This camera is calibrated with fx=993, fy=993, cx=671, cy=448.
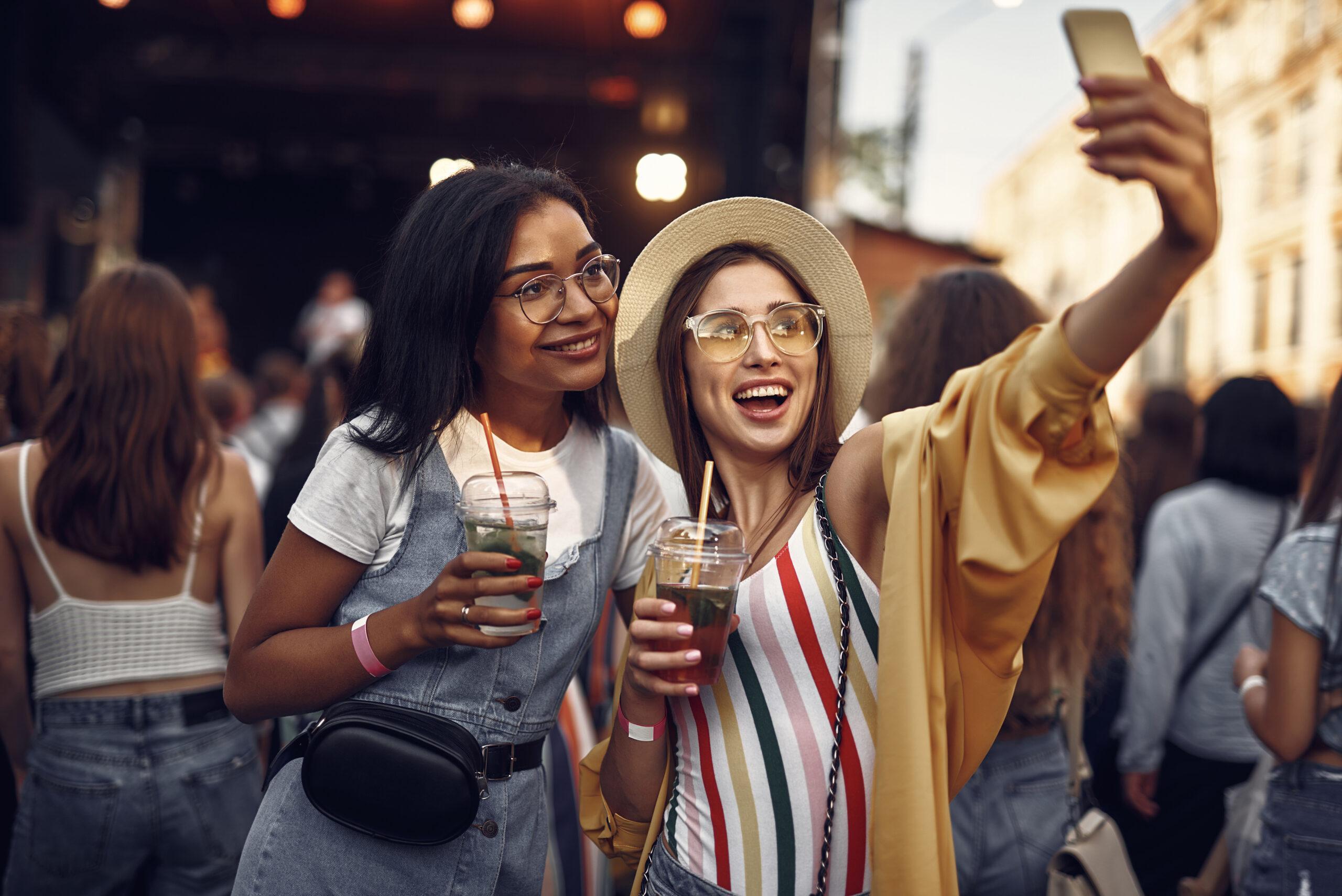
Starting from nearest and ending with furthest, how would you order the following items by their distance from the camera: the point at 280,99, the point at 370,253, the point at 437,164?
the point at 437,164
the point at 280,99
the point at 370,253

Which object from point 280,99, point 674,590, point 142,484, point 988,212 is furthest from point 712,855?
point 988,212

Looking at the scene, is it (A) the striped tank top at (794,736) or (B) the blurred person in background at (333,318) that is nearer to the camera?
(A) the striped tank top at (794,736)

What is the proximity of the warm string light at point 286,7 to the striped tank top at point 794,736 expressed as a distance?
834cm

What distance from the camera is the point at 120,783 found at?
8.32 ft

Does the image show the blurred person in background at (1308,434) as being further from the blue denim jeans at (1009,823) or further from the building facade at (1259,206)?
the building facade at (1259,206)

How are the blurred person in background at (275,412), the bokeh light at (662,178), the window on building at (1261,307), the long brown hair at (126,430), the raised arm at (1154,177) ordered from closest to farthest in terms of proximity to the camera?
the raised arm at (1154,177)
the long brown hair at (126,430)
the blurred person in background at (275,412)
the bokeh light at (662,178)
the window on building at (1261,307)

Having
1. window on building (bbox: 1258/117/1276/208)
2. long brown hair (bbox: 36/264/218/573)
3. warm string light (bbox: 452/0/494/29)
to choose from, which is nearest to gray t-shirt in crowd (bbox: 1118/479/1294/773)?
long brown hair (bbox: 36/264/218/573)

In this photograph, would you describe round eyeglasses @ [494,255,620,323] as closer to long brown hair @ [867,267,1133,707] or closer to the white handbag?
long brown hair @ [867,267,1133,707]

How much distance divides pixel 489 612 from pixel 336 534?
39cm

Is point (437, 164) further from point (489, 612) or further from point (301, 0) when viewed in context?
point (489, 612)

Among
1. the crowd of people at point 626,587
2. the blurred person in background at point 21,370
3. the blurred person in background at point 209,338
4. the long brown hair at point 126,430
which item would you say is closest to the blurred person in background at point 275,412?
the blurred person in background at point 209,338

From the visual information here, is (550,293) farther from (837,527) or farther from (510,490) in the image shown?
(837,527)

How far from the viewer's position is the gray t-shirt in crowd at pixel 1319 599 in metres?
2.21

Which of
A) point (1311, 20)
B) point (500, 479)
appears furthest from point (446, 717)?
point (1311, 20)
